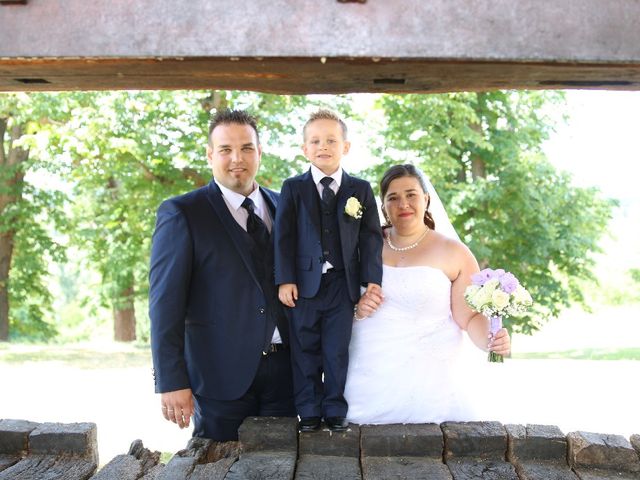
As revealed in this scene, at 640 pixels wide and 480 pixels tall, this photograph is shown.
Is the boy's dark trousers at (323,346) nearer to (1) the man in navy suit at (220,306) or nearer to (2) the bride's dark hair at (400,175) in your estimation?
(1) the man in navy suit at (220,306)

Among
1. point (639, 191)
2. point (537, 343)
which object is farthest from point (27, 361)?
point (639, 191)

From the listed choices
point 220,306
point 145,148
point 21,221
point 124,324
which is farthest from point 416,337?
point 124,324

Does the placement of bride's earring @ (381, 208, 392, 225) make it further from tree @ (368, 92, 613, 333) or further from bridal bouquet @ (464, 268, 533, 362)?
tree @ (368, 92, 613, 333)

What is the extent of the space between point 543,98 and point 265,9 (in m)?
11.6

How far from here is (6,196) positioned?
14461 mm

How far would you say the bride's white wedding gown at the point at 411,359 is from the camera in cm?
363

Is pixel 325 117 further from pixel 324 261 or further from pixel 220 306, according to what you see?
pixel 220 306

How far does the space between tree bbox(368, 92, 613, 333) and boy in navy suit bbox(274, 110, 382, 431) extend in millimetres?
7757

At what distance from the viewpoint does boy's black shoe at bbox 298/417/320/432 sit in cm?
326

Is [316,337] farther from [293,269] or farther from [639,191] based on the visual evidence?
[639,191]

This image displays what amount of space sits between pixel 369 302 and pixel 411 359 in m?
0.36

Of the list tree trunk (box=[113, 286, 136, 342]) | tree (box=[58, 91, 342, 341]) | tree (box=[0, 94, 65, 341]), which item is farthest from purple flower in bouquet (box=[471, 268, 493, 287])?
tree trunk (box=[113, 286, 136, 342])

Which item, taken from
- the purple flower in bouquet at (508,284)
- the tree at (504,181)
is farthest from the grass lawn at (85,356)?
the purple flower in bouquet at (508,284)

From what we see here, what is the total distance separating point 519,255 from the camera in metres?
12.3
